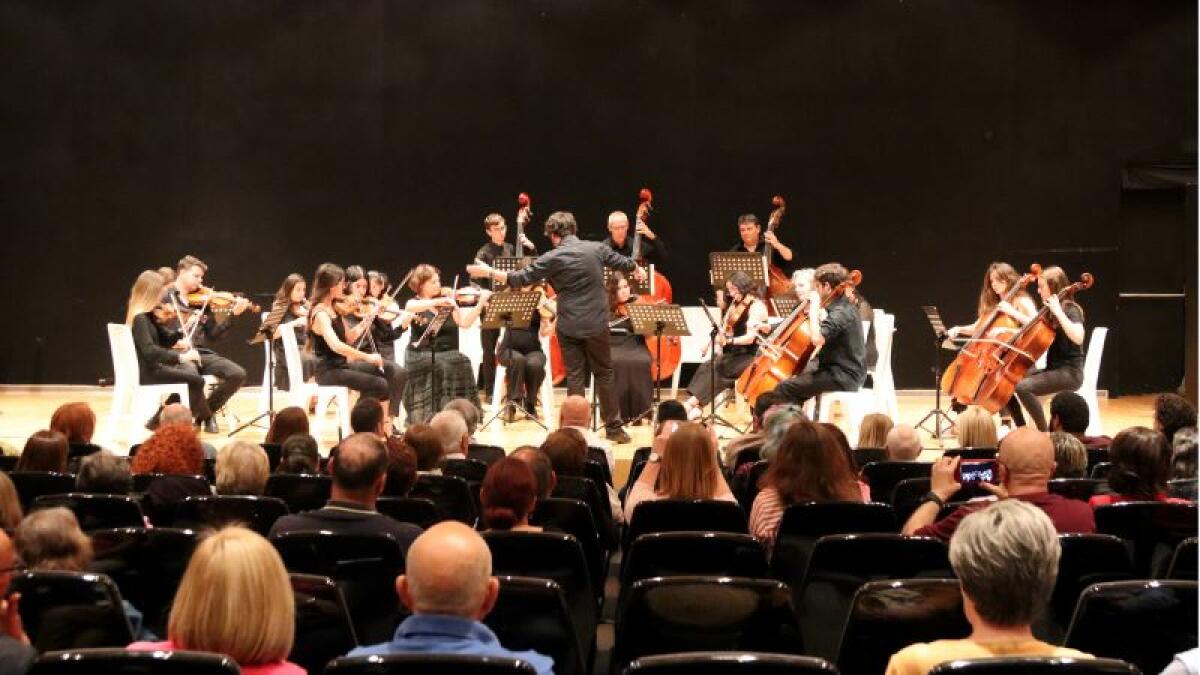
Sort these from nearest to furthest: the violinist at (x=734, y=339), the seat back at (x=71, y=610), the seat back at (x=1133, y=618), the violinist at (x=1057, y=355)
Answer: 1. the seat back at (x=71, y=610)
2. the seat back at (x=1133, y=618)
3. the violinist at (x=1057, y=355)
4. the violinist at (x=734, y=339)

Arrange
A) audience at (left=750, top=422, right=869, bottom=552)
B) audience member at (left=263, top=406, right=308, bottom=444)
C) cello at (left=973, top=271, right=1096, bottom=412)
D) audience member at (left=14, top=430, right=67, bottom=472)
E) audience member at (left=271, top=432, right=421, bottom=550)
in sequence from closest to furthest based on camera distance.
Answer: audience member at (left=271, top=432, right=421, bottom=550) < audience at (left=750, top=422, right=869, bottom=552) < audience member at (left=14, top=430, right=67, bottom=472) < audience member at (left=263, top=406, right=308, bottom=444) < cello at (left=973, top=271, right=1096, bottom=412)

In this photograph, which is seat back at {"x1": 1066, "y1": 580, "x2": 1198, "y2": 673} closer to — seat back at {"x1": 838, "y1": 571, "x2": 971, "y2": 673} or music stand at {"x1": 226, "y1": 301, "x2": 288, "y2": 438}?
seat back at {"x1": 838, "y1": 571, "x2": 971, "y2": 673}

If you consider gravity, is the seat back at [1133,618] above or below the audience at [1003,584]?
below

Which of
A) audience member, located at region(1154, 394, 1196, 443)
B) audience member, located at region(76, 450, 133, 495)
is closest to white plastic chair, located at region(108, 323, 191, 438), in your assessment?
audience member, located at region(76, 450, 133, 495)

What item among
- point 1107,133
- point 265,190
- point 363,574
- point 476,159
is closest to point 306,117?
point 265,190

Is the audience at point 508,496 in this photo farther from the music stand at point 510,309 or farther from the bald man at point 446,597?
the music stand at point 510,309

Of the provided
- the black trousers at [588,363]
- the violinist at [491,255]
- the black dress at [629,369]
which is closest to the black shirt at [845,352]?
the black trousers at [588,363]

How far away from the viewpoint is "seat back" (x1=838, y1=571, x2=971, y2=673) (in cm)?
322

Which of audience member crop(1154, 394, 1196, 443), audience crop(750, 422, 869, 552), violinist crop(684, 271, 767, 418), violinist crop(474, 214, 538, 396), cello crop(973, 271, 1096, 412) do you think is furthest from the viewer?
violinist crop(474, 214, 538, 396)

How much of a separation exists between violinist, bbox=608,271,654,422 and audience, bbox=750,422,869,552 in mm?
5560

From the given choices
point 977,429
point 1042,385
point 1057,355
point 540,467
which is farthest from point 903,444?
point 1057,355

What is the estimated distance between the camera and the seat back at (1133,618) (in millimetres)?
3188

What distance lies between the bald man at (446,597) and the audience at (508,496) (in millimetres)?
1226

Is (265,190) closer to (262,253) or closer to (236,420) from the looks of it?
(262,253)
